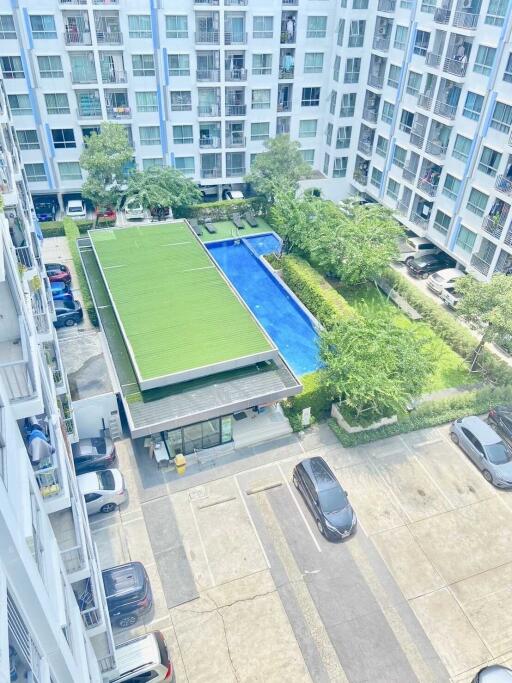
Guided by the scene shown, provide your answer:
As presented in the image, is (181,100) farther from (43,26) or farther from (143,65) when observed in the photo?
(43,26)

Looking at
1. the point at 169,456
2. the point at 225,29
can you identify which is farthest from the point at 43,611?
the point at 225,29

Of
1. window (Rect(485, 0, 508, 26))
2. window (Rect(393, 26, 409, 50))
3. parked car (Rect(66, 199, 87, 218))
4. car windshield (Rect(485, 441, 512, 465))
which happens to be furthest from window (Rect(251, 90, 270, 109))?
car windshield (Rect(485, 441, 512, 465))

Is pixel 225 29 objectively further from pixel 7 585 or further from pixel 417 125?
pixel 7 585

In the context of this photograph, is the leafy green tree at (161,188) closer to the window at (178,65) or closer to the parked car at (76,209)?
the parked car at (76,209)

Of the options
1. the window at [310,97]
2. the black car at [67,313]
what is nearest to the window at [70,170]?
the black car at [67,313]

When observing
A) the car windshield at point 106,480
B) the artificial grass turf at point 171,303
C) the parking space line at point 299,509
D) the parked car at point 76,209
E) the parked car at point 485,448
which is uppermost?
the artificial grass turf at point 171,303

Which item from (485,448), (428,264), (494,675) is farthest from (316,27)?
(494,675)

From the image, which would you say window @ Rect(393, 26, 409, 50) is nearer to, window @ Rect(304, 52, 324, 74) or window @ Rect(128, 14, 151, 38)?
window @ Rect(304, 52, 324, 74)
